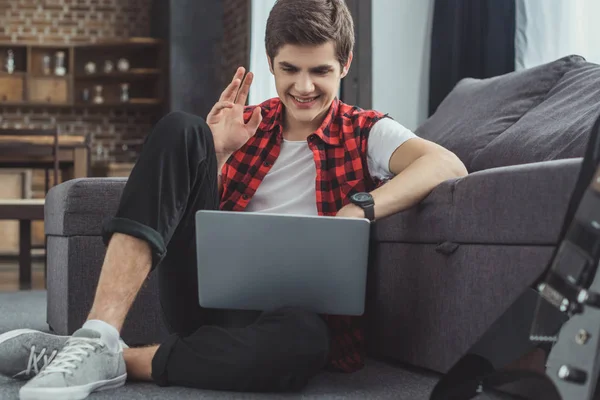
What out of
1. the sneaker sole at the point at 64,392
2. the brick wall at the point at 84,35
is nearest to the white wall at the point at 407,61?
the sneaker sole at the point at 64,392

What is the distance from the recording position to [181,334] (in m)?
1.58

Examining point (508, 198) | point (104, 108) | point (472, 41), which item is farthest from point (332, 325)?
point (104, 108)

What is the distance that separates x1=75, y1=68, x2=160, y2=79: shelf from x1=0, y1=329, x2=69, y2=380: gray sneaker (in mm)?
5990

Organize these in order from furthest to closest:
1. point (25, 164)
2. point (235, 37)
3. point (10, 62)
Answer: point (10, 62) → point (235, 37) → point (25, 164)

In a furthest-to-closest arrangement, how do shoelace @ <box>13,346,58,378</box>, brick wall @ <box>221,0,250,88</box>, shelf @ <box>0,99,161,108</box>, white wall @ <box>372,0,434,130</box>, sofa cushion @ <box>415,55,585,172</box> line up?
1. shelf @ <box>0,99,161,108</box>
2. brick wall @ <box>221,0,250,88</box>
3. white wall @ <box>372,0,434,130</box>
4. sofa cushion @ <box>415,55,585,172</box>
5. shoelace @ <box>13,346,58,378</box>

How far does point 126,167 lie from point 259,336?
18.6ft

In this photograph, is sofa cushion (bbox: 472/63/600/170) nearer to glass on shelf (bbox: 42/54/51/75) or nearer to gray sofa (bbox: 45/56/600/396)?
gray sofa (bbox: 45/56/600/396)

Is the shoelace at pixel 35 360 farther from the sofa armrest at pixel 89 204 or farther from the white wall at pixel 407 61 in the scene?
the white wall at pixel 407 61

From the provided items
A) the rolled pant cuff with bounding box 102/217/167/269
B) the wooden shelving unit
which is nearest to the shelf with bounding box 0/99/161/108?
the wooden shelving unit

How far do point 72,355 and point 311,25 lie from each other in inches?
30.8

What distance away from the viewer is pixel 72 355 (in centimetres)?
128

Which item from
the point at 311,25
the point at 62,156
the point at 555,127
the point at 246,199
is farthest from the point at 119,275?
the point at 62,156

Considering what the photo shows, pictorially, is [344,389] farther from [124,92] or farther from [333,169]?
[124,92]

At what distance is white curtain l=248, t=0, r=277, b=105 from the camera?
4.93 metres
